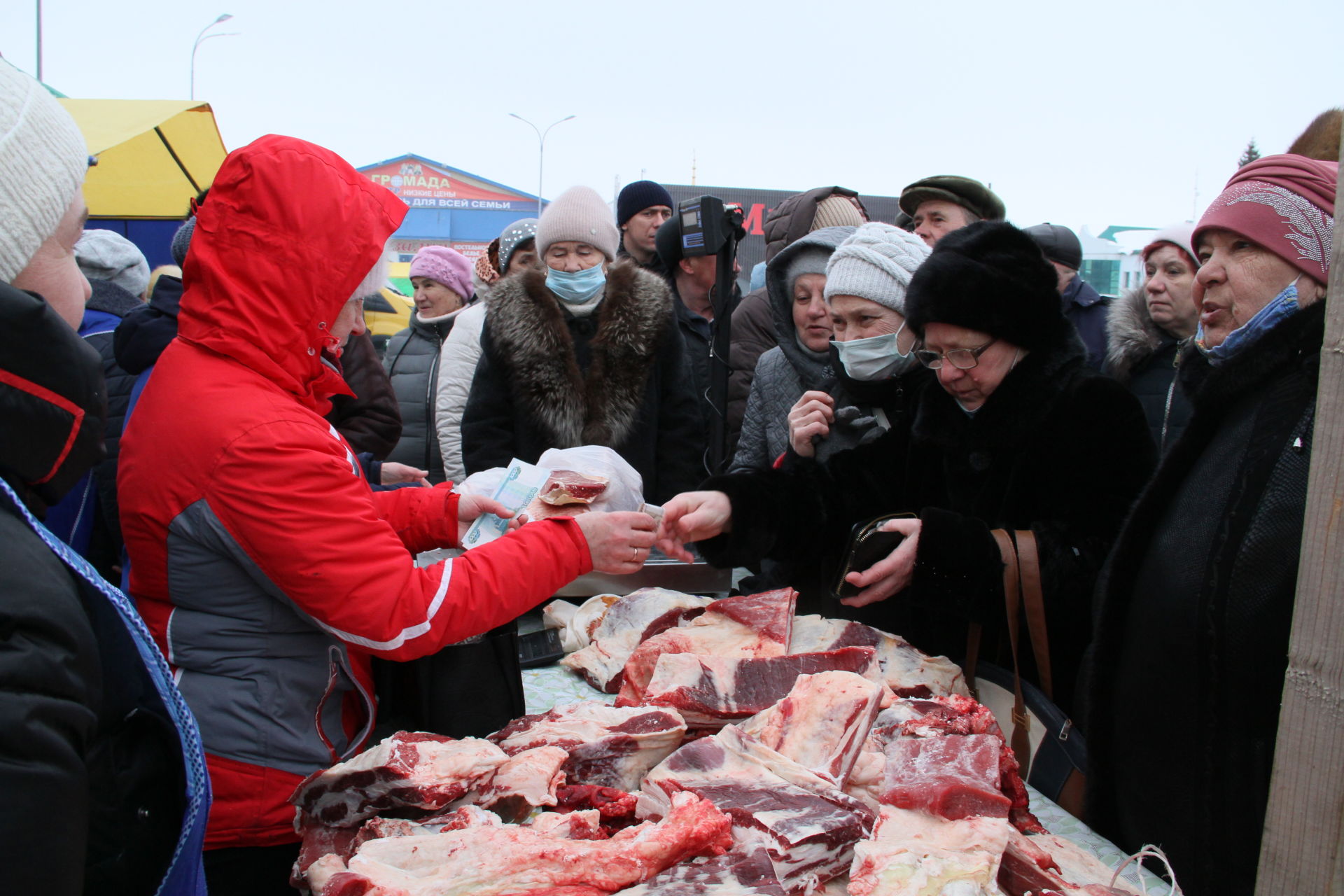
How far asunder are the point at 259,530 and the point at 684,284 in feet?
11.1

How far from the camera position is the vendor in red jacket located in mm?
1453

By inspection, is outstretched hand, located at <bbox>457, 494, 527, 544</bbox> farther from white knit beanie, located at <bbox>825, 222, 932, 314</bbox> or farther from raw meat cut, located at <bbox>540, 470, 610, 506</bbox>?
white knit beanie, located at <bbox>825, 222, 932, 314</bbox>

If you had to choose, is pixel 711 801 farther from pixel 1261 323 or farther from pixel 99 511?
pixel 99 511

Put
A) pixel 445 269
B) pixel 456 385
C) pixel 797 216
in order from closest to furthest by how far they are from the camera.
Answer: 1. pixel 797 216
2. pixel 456 385
3. pixel 445 269

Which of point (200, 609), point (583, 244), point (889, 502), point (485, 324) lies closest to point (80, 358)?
point (200, 609)

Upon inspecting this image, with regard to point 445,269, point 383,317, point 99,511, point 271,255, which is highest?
point 271,255

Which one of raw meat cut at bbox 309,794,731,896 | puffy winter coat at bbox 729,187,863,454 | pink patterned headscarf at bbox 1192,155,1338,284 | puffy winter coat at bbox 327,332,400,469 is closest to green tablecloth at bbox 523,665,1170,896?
raw meat cut at bbox 309,794,731,896

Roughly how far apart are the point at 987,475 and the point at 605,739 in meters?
1.22

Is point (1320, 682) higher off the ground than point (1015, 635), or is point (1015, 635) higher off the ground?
point (1320, 682)

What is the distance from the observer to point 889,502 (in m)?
2.51

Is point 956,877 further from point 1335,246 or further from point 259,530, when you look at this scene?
point 259,530

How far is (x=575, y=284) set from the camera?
375 cm

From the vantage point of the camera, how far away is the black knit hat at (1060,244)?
4664mm

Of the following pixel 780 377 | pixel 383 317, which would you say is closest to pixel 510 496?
pixel 780 377
